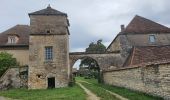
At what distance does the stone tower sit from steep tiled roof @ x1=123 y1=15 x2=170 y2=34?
41.3 ft

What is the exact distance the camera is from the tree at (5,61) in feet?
90.8

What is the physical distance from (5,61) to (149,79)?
18.3 meters

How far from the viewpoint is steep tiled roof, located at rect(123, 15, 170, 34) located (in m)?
35.4

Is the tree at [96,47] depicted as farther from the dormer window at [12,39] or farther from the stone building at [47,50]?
the stone building at [47,50]

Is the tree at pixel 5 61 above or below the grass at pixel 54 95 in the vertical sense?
above

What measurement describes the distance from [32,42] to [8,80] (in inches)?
181

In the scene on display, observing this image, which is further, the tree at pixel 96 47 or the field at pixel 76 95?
the tree at pixel 96 47

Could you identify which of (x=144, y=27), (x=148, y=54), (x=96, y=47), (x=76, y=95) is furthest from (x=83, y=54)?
(x=96, y=47)

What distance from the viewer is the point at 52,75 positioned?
2478cm

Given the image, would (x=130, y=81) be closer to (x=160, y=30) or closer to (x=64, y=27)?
(x=64, y=27)

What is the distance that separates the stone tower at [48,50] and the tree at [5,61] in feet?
14.8

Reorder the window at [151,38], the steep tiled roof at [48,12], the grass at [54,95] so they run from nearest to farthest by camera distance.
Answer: the grass at [54,95]
the steep tiled roof at [48,12]
the window at [151,38]

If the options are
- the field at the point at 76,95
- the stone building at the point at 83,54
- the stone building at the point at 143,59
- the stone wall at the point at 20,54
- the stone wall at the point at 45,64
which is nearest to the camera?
the stone building at the point at 143,59

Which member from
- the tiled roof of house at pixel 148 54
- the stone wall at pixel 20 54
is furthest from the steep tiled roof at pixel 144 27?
the stone wall at pixel 20 54
